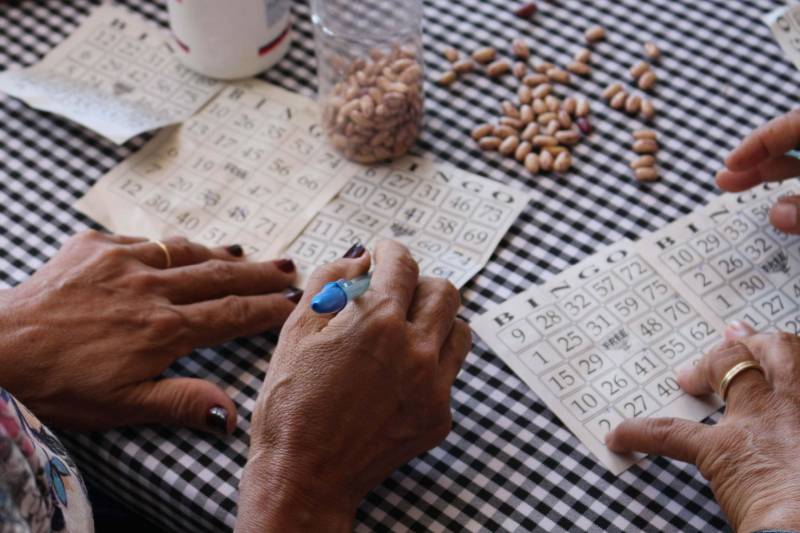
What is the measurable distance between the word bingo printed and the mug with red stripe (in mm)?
560

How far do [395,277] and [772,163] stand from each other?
1.82 ft

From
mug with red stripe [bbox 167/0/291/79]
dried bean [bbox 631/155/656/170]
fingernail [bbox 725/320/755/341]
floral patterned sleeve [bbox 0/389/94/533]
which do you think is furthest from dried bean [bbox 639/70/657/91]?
→ floral patterned sleeve [bbox 0/389/94/533]

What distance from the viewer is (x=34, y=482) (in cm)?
76

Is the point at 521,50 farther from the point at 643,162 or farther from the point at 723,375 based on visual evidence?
the point at 723,375

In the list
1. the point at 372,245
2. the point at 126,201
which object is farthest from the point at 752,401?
the point at 126,201

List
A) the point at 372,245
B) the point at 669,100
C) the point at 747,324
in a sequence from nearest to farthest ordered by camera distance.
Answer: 1. the point at 747,324
2. the point at 372,245
3. the point at 669,100

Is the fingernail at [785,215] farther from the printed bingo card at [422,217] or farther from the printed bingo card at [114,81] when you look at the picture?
the printed bingo card at [114,81]

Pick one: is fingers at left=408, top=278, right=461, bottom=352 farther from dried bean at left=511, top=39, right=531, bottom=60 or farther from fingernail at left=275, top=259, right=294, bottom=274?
dried bean at left=511, top=39, right=531, bottom=60

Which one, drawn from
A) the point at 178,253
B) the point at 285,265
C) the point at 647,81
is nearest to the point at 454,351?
the point at 285,265

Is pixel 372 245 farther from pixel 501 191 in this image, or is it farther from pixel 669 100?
pixel 669 100

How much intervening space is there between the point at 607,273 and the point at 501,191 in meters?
0.19

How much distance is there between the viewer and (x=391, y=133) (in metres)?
1.33

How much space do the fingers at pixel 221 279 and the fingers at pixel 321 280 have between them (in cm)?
11

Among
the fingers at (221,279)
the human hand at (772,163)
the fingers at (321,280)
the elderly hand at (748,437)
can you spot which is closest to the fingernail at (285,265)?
the fingers at (221,279)
